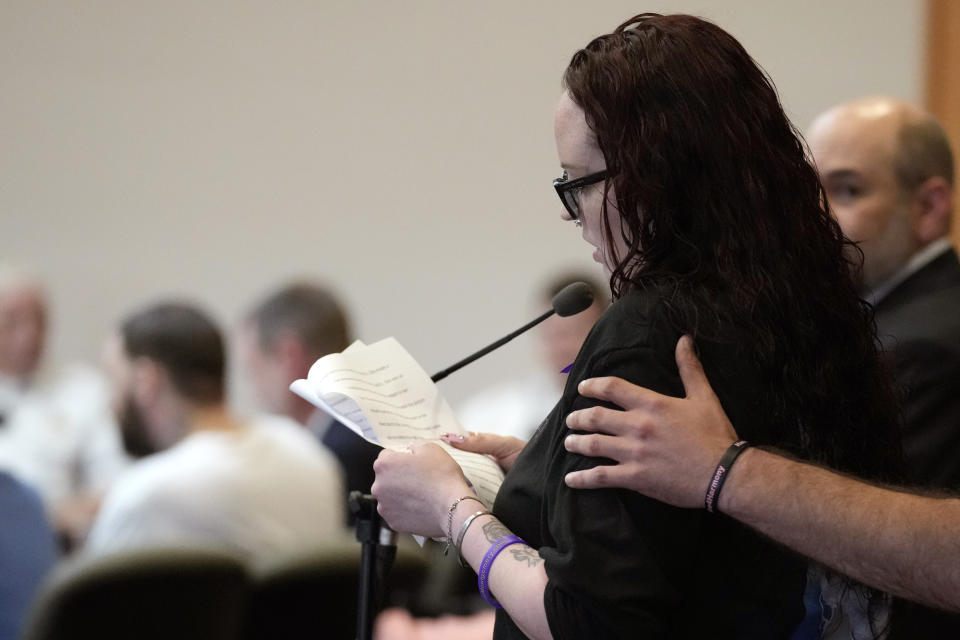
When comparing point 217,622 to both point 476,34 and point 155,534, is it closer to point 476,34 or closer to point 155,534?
point 155,534

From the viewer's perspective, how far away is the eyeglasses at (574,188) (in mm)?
1253

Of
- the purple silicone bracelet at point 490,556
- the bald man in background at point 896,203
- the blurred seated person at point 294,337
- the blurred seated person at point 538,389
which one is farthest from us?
the blurred seated person at point 538,389

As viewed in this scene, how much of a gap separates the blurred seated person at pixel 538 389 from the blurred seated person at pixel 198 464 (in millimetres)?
1304

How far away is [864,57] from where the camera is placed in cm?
548

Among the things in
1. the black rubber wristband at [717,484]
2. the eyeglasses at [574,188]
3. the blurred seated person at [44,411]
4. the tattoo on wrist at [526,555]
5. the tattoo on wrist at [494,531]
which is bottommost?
the blurred seated person at [44,411]

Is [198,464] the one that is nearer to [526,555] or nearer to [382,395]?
[382,395]

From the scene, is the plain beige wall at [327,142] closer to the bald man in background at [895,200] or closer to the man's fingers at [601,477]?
the bald man in background at [895,200]

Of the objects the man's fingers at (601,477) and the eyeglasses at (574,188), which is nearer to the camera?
the man's fingers at (601,477)

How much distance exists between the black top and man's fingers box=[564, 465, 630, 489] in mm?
13

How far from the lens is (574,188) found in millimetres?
1276

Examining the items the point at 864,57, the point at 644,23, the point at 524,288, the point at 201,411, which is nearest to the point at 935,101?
the point at 864,57

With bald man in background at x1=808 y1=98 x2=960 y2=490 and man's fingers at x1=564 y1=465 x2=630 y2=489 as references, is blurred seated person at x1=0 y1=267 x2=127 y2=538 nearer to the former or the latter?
bald man in background at x1=808 y1=98 x2=960 y2=490

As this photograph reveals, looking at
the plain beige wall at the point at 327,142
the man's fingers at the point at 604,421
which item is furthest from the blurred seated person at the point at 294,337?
the man's fingers at the point at 604,421

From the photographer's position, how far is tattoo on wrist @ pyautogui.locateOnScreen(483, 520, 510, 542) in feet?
4.09
